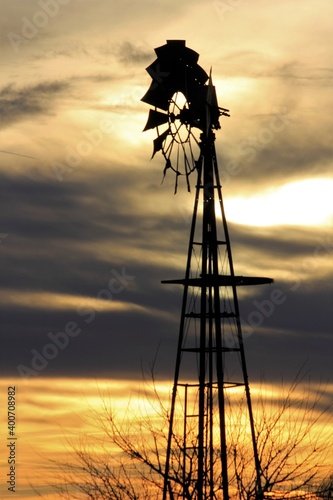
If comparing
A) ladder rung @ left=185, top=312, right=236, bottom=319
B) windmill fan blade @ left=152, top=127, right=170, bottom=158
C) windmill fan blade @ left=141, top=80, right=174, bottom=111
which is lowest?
ladder rung @ left=185, top=312, right=236, bottom=319

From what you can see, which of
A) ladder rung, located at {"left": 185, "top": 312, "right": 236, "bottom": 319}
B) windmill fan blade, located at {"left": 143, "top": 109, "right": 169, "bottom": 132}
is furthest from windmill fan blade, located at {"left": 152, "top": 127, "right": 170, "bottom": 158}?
ladder rung, located at {"left": 185, "top": 312, "right": 236, "bottom": 319}

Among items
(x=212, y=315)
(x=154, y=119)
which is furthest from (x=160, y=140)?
(x=212, y=315)

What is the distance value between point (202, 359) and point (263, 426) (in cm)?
266

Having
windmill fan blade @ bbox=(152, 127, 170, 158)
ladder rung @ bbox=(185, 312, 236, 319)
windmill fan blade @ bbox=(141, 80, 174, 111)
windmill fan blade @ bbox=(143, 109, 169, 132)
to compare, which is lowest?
ladder rung @ bbox=(185, 312, 236, 319)

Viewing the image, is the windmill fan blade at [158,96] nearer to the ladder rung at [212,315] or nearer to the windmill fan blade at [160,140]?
the windmill fan blade at [160,140]

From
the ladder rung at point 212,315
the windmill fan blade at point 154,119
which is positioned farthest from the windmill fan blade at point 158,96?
the ladder rung at point 212,315

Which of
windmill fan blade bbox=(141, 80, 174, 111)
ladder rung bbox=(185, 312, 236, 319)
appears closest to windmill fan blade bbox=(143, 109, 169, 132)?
windmill fan blade bbox=(141, 80, 174, 111)

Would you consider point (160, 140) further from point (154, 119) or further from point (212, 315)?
point (212, 315)

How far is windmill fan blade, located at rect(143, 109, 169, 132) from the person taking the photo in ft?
97.1

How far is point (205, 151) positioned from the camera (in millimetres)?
28562

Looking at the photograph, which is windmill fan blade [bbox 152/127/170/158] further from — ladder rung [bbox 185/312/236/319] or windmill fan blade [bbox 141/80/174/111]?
ladder rung [bbox 185/312/236/319]

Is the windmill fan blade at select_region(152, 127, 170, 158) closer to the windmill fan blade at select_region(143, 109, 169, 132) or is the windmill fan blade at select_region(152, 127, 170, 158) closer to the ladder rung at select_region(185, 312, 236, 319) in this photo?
the windmill fan blade at select_region(143, 109, 169, 132)

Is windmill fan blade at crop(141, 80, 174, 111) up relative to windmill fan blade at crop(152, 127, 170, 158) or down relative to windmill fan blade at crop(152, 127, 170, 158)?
up

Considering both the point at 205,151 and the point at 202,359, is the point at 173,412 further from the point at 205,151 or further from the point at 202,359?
the point at 205,151
